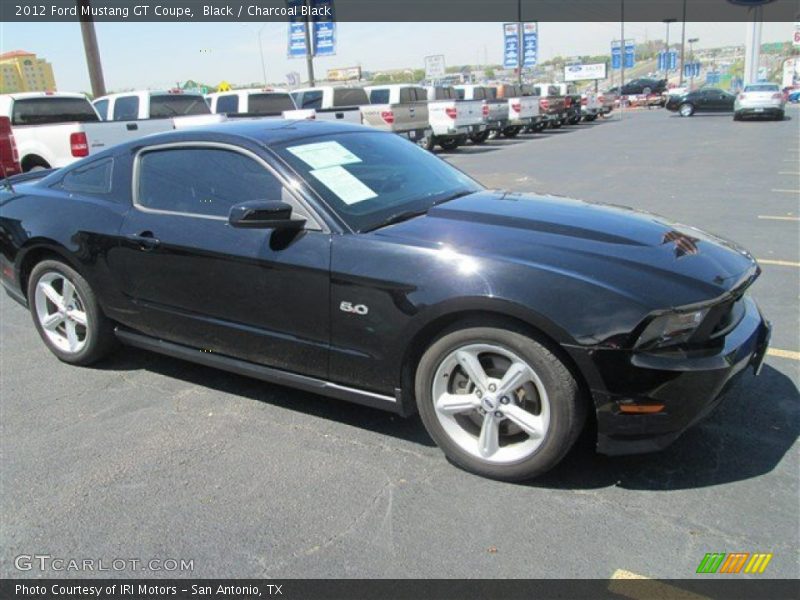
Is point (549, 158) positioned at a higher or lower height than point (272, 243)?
lower

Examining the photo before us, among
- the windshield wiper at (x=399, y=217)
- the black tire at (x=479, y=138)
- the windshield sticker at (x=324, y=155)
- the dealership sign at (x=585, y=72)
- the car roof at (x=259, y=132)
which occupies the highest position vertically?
the dealership sign at (x=585, y=72)

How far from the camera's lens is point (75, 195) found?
14.2 feet

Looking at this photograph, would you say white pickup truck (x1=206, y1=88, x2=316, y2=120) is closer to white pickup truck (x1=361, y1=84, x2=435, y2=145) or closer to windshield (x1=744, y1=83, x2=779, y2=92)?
white pickup truck (x1=361, y1=84, x2=435, y2=145)

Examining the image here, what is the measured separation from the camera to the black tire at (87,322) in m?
4.27

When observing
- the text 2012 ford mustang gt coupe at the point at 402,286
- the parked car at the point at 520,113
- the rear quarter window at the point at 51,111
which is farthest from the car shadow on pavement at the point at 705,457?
the parked car at the point at 520,113

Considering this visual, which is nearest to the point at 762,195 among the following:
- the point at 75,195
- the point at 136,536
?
the point at 75,195

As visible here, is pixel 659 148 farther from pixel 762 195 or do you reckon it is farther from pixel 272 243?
pixel 272 243

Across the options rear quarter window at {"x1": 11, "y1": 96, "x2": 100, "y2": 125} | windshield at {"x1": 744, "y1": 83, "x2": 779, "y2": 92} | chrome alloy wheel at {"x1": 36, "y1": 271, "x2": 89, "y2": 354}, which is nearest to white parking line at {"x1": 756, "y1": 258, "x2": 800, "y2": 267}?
chrome alloy wheel at {"x1": 36, "y1": 271, "x2": 89, "y2": 354}

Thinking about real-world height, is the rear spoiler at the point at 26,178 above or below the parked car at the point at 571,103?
above

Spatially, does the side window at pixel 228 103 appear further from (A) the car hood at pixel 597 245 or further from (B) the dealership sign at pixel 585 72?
(B) the dealership sign at pixel 585 72

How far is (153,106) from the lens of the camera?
12.5m

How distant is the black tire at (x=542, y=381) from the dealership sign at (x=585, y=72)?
62596mm

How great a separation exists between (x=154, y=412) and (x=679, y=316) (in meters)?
2.85
